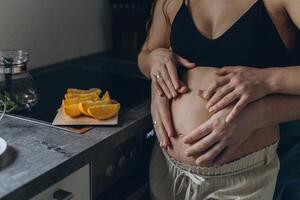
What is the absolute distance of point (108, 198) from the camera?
110 cm

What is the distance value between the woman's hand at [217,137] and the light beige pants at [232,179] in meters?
0.03

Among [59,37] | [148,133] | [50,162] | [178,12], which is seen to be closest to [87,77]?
[59,37]

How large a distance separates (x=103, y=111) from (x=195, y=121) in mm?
216

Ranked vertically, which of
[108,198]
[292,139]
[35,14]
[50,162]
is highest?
[35,14]

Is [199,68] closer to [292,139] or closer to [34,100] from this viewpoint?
[292,139]

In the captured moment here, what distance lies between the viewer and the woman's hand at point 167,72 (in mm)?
1025

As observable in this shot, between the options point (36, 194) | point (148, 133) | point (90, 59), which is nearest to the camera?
point (36, 194)

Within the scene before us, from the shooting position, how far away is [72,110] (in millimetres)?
998

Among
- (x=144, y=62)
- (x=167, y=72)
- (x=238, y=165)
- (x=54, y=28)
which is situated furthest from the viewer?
(x=54, y=28)

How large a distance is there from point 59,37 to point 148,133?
55cm

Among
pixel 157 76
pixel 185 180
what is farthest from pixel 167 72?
pixel 185 180

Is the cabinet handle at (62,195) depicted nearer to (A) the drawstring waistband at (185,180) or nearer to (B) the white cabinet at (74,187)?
(B) the white cabinet at (74,187)

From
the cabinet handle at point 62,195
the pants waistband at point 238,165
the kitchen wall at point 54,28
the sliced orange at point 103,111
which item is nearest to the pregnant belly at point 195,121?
the pants waistband at point 238,165

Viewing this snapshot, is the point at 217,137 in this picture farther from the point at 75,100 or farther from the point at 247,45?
the point at 75,100
